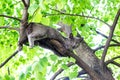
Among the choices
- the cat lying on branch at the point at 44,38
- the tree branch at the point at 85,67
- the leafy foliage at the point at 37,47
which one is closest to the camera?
the leafy foliage at the point at 37,47

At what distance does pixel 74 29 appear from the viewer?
11.9 feet

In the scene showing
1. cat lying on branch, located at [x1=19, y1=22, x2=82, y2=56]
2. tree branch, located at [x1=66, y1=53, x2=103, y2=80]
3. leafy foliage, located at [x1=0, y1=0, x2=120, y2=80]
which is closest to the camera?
leafy foliage, located at [x1=0, y1=0, x2=120, y2=80]

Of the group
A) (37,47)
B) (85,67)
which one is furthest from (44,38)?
(85,67)

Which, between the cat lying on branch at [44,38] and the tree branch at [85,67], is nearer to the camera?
the cat lying on branch at [44,38]

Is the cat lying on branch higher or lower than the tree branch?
higher

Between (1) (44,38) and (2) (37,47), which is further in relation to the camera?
(2) (37,47)

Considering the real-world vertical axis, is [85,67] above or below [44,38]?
below

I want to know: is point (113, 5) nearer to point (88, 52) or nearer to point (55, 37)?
point (88, 52)

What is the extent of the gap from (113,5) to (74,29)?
2.25m

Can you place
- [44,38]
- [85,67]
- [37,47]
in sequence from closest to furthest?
[44,38], [37,47], [85,67]

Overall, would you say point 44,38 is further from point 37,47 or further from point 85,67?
point 85,67

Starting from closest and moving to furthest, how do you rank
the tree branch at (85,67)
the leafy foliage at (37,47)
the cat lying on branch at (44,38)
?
1. the leafy foliage at (37,47)
2. the cat lying on branch at (44,38)
3. the tree branch at (85,67)

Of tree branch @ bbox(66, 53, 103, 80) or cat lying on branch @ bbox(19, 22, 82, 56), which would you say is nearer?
cat lying on branch @ bbox(19, 22, 82, 56)

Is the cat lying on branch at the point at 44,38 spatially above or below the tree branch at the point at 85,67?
above
